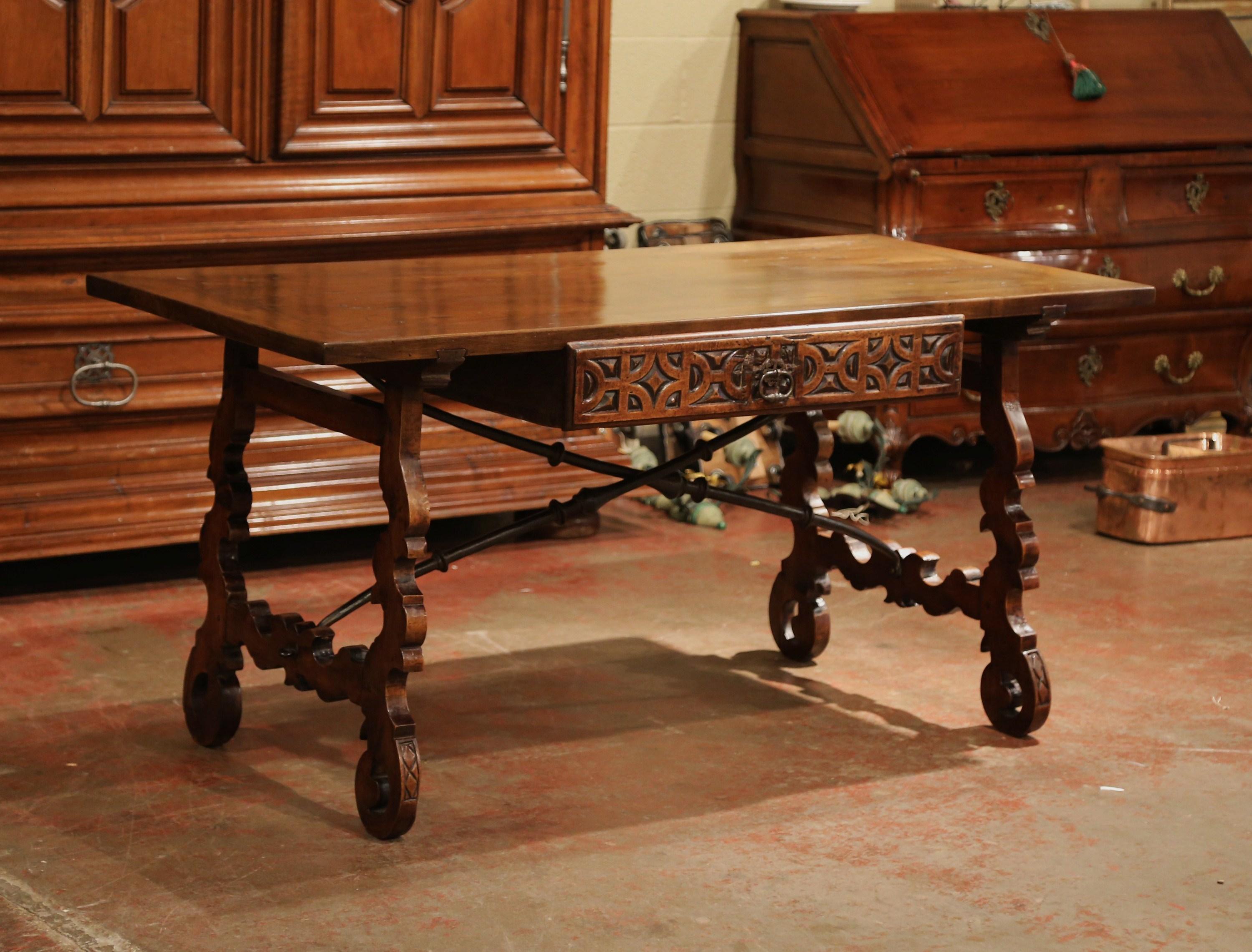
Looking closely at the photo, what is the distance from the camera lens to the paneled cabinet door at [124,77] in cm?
411

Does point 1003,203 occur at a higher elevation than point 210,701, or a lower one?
higher

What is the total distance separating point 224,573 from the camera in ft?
11.0

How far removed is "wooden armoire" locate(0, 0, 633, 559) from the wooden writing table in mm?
964

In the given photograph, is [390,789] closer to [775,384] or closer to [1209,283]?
[775,384]

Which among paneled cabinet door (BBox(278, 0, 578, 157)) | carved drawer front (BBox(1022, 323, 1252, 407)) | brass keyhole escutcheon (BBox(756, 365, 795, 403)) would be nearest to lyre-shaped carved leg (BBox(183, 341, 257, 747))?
brass keyhole escutcheon (BBox(756, 365, 795, 403))

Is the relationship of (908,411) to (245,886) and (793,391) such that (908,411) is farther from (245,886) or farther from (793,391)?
(245,886)

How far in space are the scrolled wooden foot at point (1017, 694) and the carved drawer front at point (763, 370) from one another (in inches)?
23.5

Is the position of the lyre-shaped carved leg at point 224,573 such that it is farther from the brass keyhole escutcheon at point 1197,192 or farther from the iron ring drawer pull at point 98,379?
the brass keyhole escutcheon at point 1197,192

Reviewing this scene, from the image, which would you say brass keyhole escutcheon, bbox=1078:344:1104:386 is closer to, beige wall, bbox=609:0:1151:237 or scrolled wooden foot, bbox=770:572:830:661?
beige wall, bbox=609:0:1151:237

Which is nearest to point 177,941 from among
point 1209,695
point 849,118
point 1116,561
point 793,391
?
point 793,391

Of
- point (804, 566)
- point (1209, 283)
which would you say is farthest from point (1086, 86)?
point (804, 566)

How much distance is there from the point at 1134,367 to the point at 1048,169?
727mm

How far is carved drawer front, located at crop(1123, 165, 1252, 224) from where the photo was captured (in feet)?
18.4

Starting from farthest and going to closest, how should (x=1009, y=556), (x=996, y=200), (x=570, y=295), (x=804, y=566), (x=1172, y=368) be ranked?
(x=1172, y=368) → (x=996, y=200) → (x=804, y=566) → (x=1009, y=556) → (x=570, y=295)
